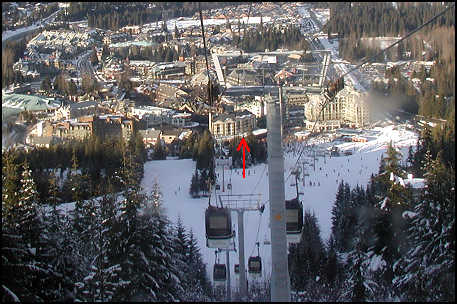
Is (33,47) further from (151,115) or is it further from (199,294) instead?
(199,294)

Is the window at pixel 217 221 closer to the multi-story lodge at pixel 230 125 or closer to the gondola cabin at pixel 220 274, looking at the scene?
the gondola cabin at pixel 220 274

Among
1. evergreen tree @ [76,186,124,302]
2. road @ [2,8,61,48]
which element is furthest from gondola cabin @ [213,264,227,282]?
road @ [2,8,61,48]

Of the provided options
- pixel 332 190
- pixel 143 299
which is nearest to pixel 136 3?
pixel 332 190

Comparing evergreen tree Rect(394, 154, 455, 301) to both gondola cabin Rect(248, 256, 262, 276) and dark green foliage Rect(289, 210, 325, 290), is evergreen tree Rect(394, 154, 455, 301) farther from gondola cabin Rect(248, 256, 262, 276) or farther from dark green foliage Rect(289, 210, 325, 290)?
gondola cabin Rect(248, 256, 262, 276)

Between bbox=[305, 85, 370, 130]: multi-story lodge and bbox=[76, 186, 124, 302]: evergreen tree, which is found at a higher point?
bbox=[305, 85, 370, 130]: multi-story lodge

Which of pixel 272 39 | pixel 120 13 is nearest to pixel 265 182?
pixel 272 39

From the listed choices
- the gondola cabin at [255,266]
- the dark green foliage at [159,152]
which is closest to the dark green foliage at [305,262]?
the gondola cabin at [255,266]
